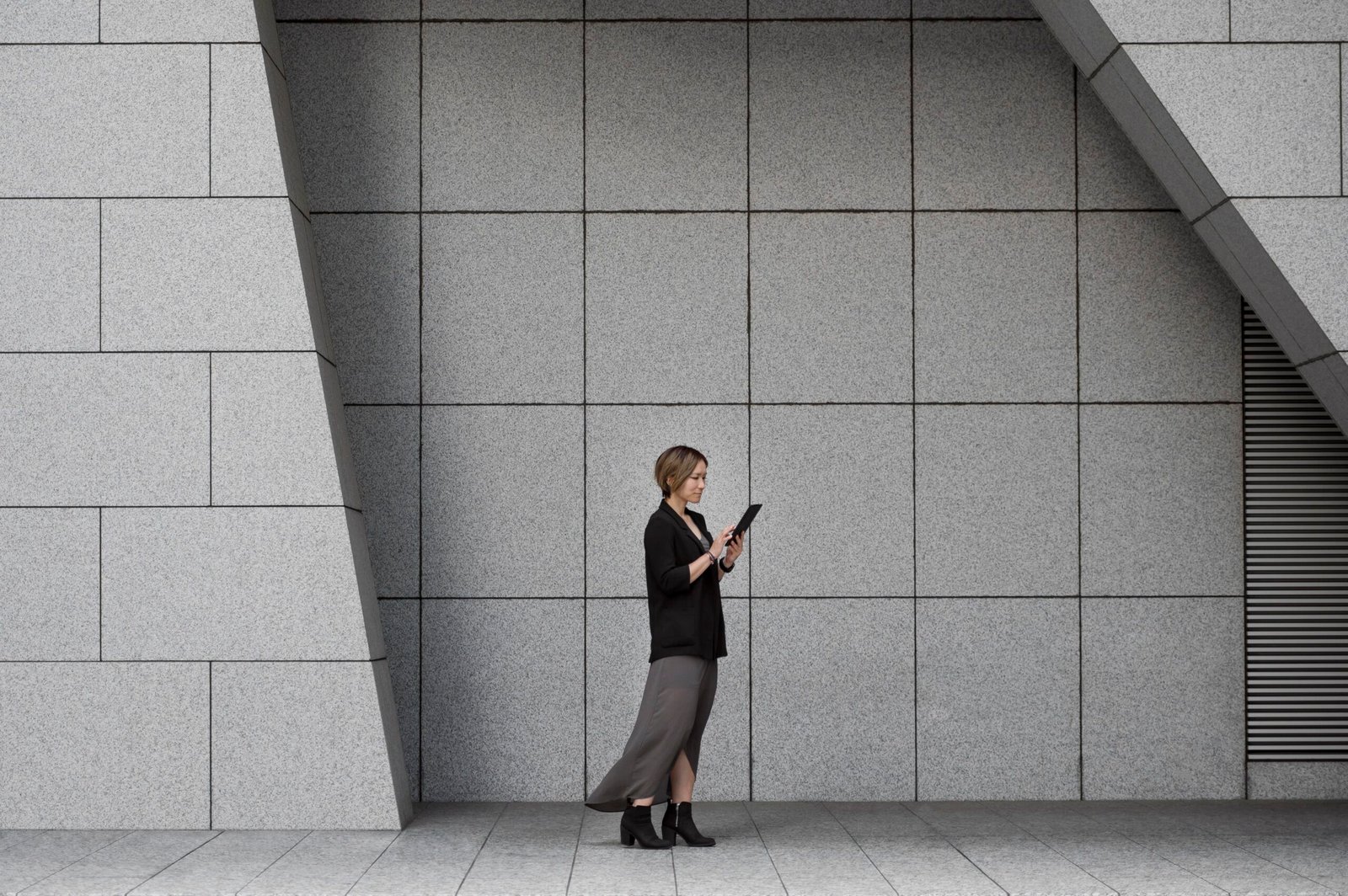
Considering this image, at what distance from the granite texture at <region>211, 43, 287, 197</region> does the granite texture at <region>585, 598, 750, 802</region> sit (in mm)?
3412

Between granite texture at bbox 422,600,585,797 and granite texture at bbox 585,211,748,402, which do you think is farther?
granite texture at bbox 585,211,748,402

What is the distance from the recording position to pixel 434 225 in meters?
9.03

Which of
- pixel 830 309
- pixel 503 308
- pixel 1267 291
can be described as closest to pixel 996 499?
pixel 830 309

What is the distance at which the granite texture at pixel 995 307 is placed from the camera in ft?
29.4

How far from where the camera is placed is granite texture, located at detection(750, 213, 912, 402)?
8961 mm

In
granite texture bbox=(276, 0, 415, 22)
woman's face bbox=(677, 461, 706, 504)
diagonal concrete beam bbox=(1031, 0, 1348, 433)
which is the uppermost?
granite texture bbox=(276, 0, 415, 22)

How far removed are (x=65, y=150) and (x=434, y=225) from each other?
2310 millimetres

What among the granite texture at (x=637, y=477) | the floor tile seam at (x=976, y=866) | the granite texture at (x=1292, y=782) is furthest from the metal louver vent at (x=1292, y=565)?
the granite texture at (x=637, y=477)

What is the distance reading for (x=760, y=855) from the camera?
6.92 meters

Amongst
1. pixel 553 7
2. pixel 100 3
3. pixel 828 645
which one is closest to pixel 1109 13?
pixel 553 7

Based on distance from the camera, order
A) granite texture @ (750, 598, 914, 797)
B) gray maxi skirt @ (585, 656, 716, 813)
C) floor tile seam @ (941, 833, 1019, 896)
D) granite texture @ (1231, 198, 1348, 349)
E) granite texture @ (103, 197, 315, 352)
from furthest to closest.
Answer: granite texture @ (750, 598, 914, 797), granite texture @ (103, 197, 315, 352), granite texture @ (1231, 198, 1348, 349), gray maxi skirt @ (585, 656, 716, 813), floor tile seam @ (941, 833, 1019, 896)

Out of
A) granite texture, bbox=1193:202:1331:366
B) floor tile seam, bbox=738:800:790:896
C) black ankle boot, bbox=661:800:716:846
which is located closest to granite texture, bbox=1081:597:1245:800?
granite texture, bbox=1193:202:1331:366

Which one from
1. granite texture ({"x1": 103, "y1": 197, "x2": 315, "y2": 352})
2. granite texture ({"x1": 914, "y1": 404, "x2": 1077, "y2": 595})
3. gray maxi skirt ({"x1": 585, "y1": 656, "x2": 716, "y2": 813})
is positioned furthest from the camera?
granite texture ({"x1": 914, "y1": 404, "x2": 1077, "y2": 595})

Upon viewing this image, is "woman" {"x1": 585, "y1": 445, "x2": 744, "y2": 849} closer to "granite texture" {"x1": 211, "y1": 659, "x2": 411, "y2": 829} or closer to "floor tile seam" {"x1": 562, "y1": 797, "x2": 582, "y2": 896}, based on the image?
"floor tile seam" {"x1": 562, "y1": 797, "x2": 582, "y2": 896}
